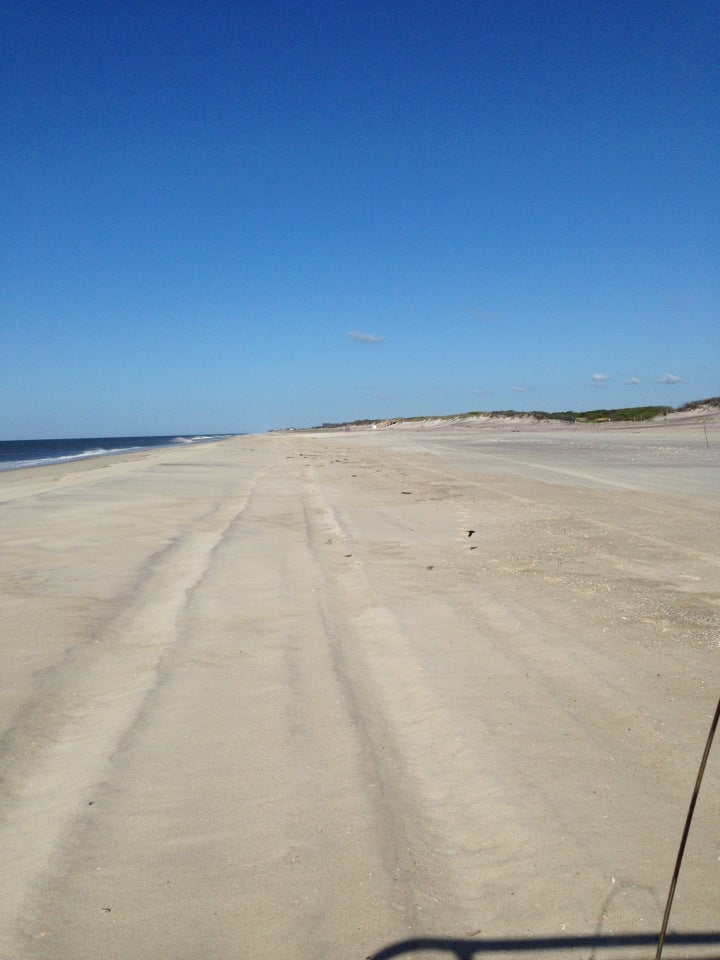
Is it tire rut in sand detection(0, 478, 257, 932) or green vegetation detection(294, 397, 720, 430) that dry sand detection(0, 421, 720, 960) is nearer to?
tire rut in sand detection(0, 478, 257, 932)

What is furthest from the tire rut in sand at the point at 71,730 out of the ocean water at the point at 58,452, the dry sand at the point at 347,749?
the ocean water at the point at 58,452

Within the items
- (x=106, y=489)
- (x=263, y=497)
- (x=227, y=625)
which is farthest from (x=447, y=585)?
(x=106, y=489)

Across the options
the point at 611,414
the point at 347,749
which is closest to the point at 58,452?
the point at 611,414

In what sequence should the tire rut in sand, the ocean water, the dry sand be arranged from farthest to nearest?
1. the ocean water
2. the tire rut in sand
3. the dry sand

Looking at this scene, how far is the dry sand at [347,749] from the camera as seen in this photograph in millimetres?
1758

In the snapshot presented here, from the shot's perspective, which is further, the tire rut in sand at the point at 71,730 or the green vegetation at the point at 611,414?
the green vegetation at the point at 611,414

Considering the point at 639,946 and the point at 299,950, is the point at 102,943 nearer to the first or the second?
the point at 299,950

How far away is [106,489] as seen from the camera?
11844 millimetres

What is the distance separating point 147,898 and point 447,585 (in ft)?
11.8

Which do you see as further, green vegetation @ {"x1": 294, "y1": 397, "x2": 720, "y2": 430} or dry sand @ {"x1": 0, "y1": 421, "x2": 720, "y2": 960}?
green vegetation @ {"x1": 294, "y1": 397, "x2": 720, "y2": 430}

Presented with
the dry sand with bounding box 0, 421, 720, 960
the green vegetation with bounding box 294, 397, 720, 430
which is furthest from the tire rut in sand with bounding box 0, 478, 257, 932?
the green vegetation with bounding box 294, 397, 720, 430

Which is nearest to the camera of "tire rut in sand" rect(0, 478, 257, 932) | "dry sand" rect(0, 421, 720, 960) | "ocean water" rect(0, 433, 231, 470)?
"dry sand" rect(0, 421, 720, 960)

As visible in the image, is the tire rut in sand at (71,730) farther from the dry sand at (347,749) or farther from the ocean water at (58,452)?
the ocean water at (58,452)

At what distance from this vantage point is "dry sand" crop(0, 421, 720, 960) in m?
1.76
